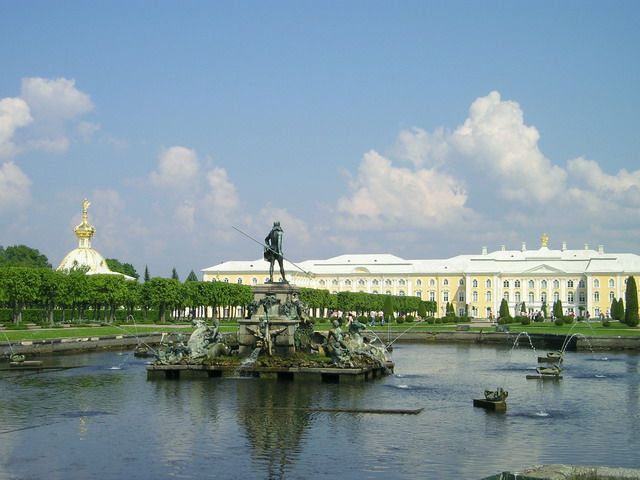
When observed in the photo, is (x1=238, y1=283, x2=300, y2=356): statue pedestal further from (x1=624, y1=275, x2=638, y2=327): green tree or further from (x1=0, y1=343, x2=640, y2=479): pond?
(x1=624, y1=275, x2=638, y2=327): green tree

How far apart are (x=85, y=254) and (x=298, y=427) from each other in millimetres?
77479

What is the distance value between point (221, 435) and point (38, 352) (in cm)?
2246

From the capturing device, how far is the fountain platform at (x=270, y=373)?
992 inches

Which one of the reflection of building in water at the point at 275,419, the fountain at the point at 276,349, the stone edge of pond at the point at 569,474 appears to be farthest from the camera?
the fountain at the point at 276,349

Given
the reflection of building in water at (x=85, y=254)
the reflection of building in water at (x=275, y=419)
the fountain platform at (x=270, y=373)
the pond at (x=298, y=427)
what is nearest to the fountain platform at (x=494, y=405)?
the pond at (x=298, y=427)

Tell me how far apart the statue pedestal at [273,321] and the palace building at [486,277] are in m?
91.0

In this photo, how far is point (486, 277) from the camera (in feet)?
420

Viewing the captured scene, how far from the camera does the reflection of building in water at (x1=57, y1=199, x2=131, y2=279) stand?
292 ft

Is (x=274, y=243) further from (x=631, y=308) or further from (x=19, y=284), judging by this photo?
(x=631, y=308)

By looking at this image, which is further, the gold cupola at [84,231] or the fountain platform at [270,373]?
the gold cupola at [84,231]

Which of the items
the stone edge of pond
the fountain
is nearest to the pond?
the fountain

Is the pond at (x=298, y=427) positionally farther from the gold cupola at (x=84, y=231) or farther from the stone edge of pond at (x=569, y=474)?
the gold cupola at (x=84, y=231)

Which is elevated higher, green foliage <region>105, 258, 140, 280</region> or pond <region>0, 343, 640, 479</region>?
green foliage <region>105, 258, 140, 280</region>

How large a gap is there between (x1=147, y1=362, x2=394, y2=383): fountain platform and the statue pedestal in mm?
2017
